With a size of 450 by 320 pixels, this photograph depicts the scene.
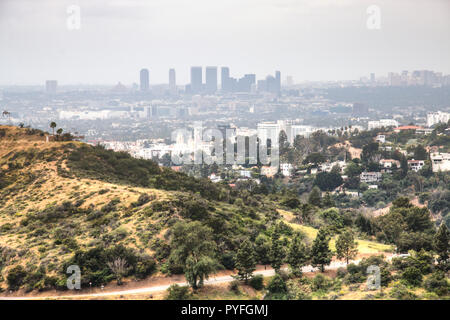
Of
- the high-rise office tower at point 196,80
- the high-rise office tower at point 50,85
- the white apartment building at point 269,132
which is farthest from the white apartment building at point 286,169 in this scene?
the high-rise office tower at point 196,80

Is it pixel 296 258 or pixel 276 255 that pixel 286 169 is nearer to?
pixel 276 255

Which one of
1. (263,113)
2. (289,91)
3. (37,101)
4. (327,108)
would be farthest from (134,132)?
(289,91)

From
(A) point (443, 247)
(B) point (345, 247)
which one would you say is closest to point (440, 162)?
(B) point (345, 247)

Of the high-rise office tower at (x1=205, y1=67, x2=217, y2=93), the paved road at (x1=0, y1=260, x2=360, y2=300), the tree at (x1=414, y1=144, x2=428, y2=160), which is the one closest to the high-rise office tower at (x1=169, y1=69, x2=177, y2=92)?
the high-rise office tower at (x1=205, y1=67, x2=217, y2=93)

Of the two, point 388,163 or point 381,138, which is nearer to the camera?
point 388,163

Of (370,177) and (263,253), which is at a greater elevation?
(263,253)

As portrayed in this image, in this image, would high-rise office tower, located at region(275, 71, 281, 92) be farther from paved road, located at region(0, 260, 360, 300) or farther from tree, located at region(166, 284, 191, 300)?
tree, located at region(166, 284, 191, 300)
